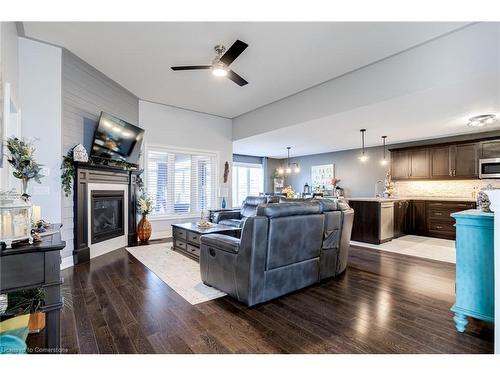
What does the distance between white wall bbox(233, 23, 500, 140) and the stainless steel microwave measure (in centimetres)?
360

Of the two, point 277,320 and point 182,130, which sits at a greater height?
point 182,130

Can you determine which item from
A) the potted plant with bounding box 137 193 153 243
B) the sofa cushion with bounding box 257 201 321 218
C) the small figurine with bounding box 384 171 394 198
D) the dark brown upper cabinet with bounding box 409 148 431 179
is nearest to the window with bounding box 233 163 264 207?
the potted plant with bounding box 137 193 153 243

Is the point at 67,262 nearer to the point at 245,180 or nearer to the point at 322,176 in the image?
the point at 245,180

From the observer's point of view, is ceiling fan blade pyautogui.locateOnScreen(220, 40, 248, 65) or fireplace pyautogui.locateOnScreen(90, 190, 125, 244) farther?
fireplace pyautogui.locateOnScreen(90, 190, 125, 244)

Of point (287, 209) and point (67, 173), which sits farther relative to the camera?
point (67, 173)

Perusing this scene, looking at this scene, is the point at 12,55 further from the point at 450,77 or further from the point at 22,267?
the point at 450,77

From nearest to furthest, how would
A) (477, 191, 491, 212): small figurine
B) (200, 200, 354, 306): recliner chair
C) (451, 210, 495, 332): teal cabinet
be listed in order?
(451, 210, 495, 332): teal cabinet < (477, 191, 491, 212): small figurine < (200, 200, 354, 306): recliner chair

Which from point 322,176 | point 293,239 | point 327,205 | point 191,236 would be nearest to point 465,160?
point 322,176

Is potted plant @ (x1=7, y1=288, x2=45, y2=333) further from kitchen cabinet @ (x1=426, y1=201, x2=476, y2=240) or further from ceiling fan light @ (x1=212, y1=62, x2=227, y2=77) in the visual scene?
kitchen cabinet @ (x1=426, y1=201, x2=476, y2=240)

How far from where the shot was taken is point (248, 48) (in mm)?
3502

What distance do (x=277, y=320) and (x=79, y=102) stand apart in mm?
4506

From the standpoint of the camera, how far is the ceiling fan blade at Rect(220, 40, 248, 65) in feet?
8.82

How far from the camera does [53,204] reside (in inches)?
144

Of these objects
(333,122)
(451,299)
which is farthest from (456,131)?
(451,299)
